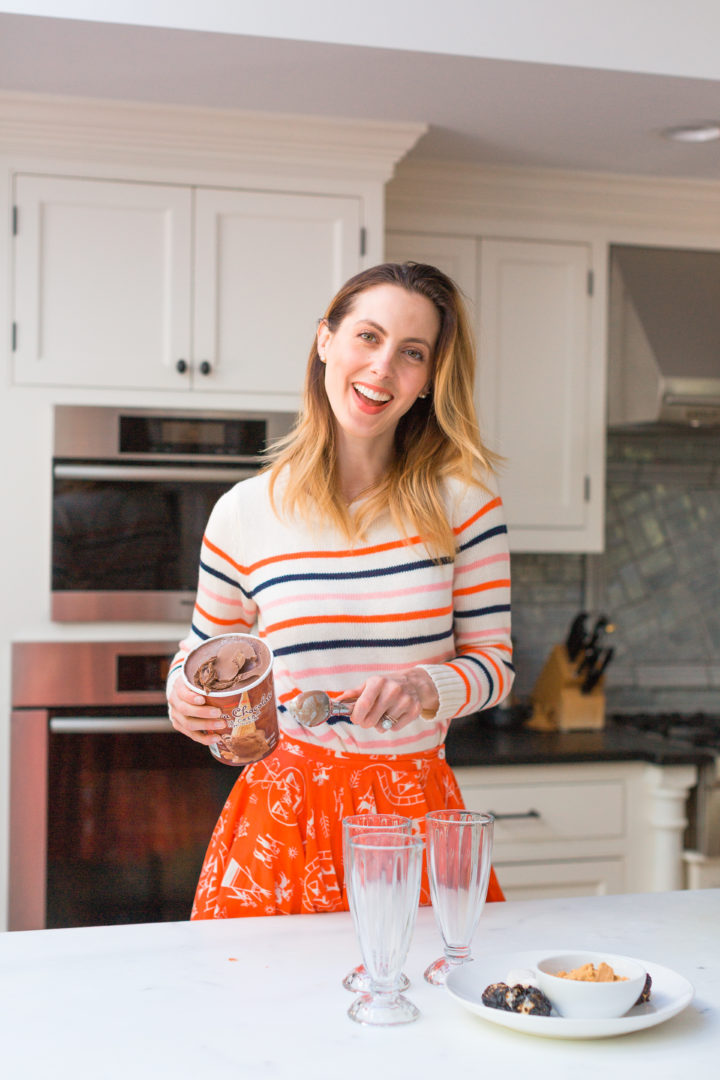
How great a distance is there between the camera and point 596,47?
235cm

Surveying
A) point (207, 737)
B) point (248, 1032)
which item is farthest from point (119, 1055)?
point (207, 737)

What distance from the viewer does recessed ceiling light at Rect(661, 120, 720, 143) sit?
2658 mm

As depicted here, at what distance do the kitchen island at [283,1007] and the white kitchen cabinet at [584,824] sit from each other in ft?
4.69

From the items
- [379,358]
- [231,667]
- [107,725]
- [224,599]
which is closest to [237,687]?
[231,667]

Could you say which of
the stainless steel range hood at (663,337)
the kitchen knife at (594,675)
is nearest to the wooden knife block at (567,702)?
the kitchen knife at (594,675)

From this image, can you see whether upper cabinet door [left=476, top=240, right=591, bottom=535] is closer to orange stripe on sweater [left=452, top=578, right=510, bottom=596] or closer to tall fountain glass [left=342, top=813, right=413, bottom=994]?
orange stripe on sweater [left=452, top=578, right=510, bottom=596]

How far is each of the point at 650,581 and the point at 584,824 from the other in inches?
40.7

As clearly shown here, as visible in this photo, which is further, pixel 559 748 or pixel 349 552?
pixel 559 748

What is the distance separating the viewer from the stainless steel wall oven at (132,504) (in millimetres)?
2562

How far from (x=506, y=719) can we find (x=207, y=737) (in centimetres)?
203

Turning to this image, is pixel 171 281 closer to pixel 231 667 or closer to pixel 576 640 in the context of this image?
pixel 576 640

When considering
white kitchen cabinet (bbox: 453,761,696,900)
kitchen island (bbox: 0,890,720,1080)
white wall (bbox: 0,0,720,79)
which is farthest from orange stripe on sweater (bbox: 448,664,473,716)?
white wall (bbox: 0,0,720,79)

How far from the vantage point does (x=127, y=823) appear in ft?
8.25

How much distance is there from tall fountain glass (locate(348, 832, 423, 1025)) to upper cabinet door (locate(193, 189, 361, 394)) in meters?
1.90
